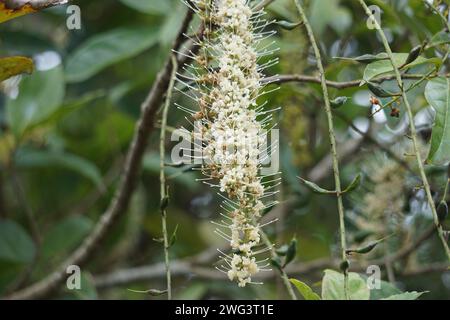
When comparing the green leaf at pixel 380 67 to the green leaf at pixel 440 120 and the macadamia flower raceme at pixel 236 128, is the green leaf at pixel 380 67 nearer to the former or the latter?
the green leaf at pixel 440 120

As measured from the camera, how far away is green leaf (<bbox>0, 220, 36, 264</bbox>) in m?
1.87

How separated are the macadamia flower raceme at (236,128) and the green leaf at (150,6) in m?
0.89

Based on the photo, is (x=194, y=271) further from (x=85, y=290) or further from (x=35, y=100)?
(x=35, y=100)

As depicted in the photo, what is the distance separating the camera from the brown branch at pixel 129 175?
129cm

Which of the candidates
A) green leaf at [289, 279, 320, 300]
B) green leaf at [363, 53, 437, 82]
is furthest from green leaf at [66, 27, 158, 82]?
green leaf at [289, 279, 320, 300]

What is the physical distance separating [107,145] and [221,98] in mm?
1160

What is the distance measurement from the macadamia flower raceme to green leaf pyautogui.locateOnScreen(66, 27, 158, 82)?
80 cm

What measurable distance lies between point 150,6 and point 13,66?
834mm

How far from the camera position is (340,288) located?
1.00 m

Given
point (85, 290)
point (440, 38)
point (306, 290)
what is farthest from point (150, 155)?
point (306, 290)

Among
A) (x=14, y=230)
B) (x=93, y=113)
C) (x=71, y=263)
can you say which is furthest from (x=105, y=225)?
(x=93, y=113)

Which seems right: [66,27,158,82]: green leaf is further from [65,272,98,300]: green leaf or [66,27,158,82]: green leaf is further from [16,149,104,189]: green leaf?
[65,272,98,300]: green leaf

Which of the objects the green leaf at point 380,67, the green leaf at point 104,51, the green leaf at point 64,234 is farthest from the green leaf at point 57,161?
the green leaf at point 380,67

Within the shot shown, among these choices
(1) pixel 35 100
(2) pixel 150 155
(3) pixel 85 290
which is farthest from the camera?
(2) pixel 150 155
